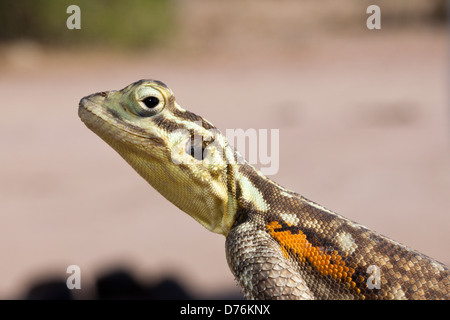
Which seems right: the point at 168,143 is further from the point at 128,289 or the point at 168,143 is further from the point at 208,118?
the point at 208,118

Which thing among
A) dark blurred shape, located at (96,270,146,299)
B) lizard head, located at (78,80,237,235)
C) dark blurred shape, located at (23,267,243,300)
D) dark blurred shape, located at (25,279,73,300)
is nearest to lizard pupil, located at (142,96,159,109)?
lizard head, located at (78,80,237,235)

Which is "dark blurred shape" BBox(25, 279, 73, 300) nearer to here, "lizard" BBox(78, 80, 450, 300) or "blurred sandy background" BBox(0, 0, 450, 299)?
"blurred sandy background" BBox(0, 0, 450, 299)

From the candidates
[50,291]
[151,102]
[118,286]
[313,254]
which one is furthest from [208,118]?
[313,254]

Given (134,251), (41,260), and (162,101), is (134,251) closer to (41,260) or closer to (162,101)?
(41,260)

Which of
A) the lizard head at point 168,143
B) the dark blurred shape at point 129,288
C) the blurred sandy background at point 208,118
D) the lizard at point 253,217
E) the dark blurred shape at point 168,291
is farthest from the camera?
the blurred sandy background at point 208,118

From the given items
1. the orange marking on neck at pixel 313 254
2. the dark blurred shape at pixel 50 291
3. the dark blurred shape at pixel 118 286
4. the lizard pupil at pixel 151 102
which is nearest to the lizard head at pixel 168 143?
the lizard pupil at pixel 151 102

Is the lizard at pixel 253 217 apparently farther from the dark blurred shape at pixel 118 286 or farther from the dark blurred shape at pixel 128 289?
the dark blurred shape at pixel 118 286
